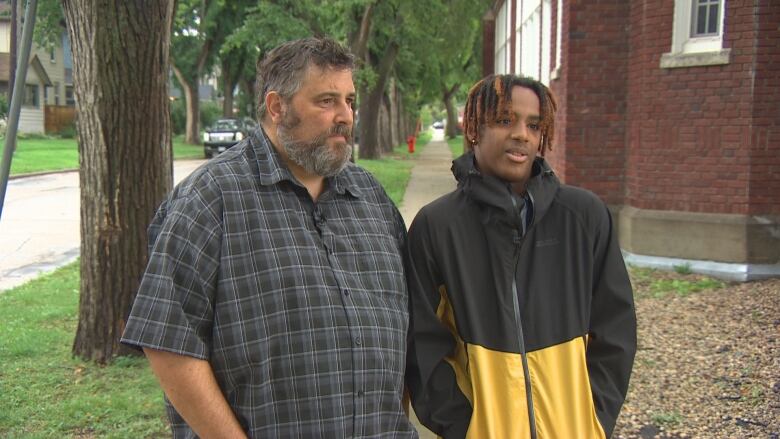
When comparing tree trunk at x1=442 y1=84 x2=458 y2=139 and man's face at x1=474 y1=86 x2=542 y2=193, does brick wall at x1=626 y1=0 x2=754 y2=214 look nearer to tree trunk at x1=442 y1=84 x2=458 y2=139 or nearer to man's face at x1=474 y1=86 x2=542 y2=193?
man's face at x1=474 y1=86 x2=542 y2=193

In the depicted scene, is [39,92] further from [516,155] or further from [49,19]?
[516,155]

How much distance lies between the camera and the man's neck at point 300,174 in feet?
7.18

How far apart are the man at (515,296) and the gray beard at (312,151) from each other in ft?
1.23

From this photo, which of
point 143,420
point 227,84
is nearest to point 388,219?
point 143,420

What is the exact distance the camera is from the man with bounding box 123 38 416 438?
74.9 inches

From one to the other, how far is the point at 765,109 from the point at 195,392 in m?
7.19

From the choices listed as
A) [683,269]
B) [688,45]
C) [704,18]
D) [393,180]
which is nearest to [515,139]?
[683,269]

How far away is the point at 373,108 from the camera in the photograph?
25984mm

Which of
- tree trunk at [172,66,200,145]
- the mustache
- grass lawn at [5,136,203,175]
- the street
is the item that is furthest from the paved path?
tree trunk at [172,66,200,145]

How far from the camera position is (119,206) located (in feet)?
16.1

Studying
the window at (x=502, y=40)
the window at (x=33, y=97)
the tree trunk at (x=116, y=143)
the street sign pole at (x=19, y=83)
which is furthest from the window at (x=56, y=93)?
the street sign pole at (x=19, y=83)

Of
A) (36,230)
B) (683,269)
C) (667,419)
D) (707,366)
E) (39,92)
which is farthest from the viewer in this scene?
(39,92)

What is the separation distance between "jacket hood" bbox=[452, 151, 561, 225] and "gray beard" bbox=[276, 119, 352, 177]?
0.43m

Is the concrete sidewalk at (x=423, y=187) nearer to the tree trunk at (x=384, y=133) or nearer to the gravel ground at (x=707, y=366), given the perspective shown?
the gravel ground at (x=707, y=366)
